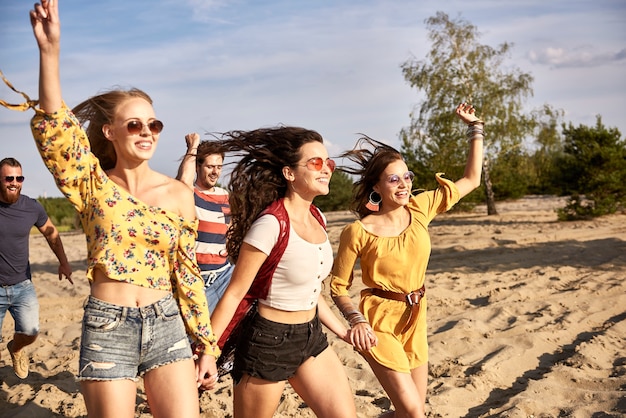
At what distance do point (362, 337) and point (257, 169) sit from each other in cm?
109

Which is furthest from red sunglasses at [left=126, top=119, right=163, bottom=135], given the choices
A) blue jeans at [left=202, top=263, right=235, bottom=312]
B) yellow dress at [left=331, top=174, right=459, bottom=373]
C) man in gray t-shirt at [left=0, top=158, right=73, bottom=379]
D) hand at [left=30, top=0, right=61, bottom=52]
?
man in gray t-shirt at [left=0, top=158, right=73, bottom=379]

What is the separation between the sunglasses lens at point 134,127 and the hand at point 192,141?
1075mm

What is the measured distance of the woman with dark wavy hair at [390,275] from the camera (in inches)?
171

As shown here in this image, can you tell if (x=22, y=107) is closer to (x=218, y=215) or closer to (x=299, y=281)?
(x=299, y=281)

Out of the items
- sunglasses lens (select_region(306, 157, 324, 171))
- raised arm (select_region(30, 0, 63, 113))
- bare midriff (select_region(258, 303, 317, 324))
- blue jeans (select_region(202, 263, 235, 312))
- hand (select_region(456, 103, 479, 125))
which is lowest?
blue jeans (select_region(202, 263, 235, 312))

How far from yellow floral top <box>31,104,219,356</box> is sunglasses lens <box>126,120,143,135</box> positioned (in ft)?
0.70

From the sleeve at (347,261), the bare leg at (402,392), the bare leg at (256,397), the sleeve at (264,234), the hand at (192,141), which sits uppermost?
the hand at (192,141)

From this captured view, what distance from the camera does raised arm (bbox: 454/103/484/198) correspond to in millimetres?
5203

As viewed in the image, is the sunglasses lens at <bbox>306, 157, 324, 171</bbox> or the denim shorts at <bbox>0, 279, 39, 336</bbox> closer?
the sunglasses lens at <bbox>306, 157, 324, 171</bbox>

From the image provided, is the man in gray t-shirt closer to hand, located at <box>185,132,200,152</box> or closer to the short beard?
the short beard

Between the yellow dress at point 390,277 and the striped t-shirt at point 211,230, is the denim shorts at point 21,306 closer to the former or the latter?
the striped t-shirt at point 211,230

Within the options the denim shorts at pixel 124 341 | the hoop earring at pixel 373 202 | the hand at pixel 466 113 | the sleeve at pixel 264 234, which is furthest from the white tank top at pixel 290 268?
the hand at pixel 466 113

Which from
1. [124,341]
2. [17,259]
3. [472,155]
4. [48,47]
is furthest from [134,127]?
[17,259]

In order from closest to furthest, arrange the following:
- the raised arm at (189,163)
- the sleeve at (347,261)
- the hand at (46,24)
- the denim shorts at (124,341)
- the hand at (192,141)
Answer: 1. the hand at (46,24)
2. the denim shorts at (124,341)
3. the raised arm at (189,163)
4. the hand at (192,141)
5. the sleeve at (347,261)
